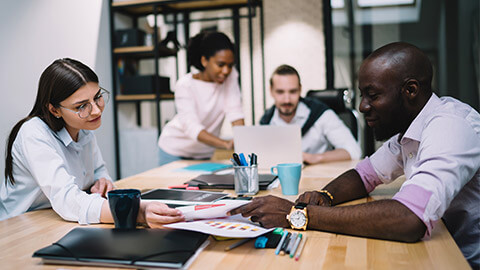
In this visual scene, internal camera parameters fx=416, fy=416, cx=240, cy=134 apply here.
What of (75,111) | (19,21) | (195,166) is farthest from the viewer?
(19,21)

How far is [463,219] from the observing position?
1.10m

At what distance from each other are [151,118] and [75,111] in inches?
128

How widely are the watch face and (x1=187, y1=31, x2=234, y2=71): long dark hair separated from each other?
5.47 ft

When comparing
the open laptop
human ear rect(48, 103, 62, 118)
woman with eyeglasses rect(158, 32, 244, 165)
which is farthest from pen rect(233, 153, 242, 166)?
woman with eyeglasses rect(158, 32, 244, 165)

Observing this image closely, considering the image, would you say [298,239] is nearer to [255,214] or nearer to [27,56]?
[255,214]

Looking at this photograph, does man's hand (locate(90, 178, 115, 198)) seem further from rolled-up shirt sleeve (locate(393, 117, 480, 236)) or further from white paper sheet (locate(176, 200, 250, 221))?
rolled-up shirt sleeve (locate(393, 117, 480, 236))

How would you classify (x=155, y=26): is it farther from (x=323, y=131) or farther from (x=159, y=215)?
(x=159, y=215)

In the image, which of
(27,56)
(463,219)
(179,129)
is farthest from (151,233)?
(27,56)

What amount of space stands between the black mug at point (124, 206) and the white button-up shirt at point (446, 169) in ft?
1.93

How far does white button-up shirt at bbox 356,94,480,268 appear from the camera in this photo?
2.92 ft

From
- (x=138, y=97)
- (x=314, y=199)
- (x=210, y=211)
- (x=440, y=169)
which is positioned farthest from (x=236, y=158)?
(x=138, y=97)

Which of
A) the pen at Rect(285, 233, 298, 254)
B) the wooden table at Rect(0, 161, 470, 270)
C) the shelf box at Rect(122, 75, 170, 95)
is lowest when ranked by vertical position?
the wooden table at Rect(0, 161, 470, 270)

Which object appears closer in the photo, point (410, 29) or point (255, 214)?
point (255, 214)

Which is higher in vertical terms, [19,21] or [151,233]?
[19,21]
